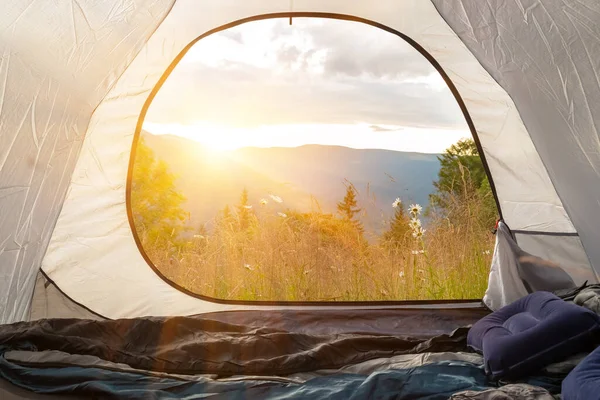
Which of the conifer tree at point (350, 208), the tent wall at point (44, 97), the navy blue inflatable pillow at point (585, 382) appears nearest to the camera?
the navy blue inflatable pillow at point (585, 382)

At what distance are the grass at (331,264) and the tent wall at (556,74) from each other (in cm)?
115

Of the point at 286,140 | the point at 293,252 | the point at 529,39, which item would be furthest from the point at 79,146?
the point at 286,140

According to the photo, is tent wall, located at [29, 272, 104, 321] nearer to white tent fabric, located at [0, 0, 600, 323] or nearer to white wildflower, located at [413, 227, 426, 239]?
white tent fabric, located at [0, 0, 600, 323]

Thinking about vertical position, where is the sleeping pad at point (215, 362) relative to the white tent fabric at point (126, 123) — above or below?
below

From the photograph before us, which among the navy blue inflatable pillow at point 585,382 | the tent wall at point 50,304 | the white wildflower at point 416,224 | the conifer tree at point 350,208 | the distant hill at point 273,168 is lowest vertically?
the navy blue inflatable pillow at point 585,382

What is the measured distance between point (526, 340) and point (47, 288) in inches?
87.1

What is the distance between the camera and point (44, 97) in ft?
8.30

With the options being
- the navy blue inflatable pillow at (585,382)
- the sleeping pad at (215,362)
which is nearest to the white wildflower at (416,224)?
the sleeping pad at (215,362)

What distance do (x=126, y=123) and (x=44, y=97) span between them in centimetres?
75

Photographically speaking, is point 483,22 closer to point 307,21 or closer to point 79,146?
point 79,146

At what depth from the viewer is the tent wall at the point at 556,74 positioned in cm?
240

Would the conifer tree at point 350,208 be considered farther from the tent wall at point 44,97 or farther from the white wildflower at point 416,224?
the tent wall at point 44,97

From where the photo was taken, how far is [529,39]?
8.52 ft

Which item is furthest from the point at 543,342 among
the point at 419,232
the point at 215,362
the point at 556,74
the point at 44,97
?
the point at 419,232
